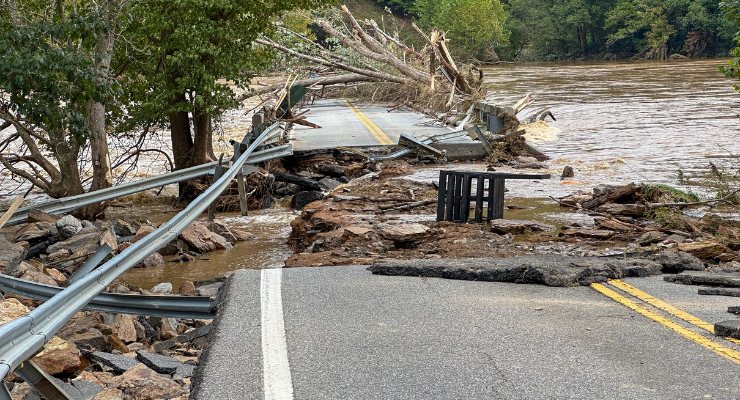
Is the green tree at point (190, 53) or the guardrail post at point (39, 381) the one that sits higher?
the green tree at point (190, 53)

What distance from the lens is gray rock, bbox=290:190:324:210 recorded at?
18.4 m

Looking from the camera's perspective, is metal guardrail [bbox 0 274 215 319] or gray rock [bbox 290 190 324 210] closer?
metal guardrail [bbox 0 274 215 319]

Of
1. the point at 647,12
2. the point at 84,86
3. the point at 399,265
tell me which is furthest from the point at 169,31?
the point at 647,12

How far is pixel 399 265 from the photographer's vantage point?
387 inches

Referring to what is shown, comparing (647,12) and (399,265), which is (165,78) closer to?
(399,265)

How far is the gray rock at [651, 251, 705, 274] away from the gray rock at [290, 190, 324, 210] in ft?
29.9

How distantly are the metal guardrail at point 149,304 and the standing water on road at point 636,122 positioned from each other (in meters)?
10.5

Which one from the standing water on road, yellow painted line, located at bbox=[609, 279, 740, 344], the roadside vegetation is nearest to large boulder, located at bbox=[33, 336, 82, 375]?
yellow painted line, located at bbox=[609, 279, 740, 344]

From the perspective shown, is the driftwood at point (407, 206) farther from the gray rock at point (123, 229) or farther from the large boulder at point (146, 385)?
the large boulder at point (146, 385)

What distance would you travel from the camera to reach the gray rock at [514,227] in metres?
13.1

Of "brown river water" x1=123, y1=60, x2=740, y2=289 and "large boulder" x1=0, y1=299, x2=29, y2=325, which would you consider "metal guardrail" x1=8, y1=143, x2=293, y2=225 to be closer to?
"brown river water" x1=123, y1=60, x2=740, y2=289

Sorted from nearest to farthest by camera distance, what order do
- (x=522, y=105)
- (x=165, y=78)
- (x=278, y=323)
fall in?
1. (x=278, y=323)
2. (x=165, y=78)
3. (x=522, y=105)

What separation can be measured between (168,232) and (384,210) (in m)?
7.10

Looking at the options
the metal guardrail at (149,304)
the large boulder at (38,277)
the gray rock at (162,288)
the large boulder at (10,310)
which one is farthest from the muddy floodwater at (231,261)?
the large boulder at (10,310)
